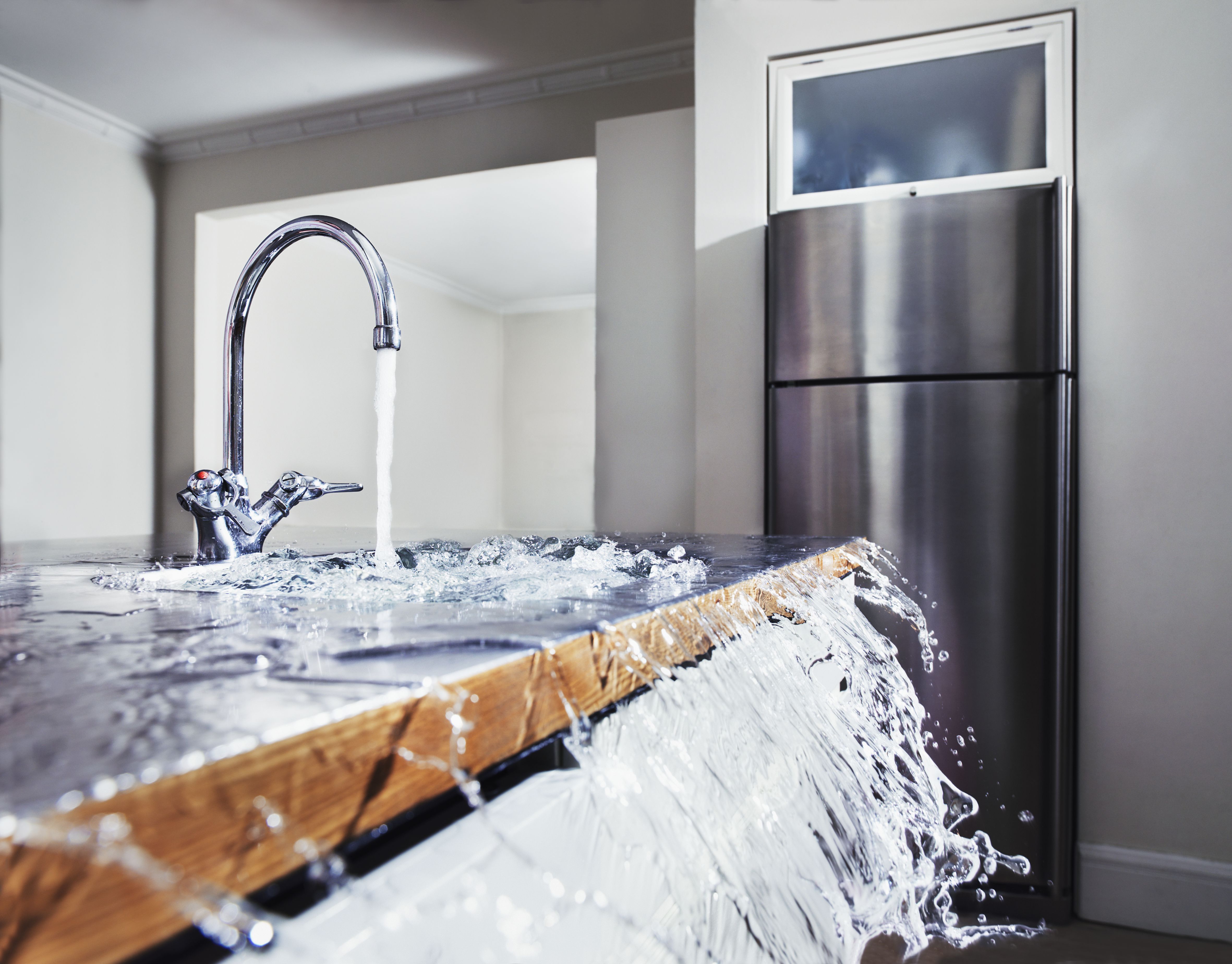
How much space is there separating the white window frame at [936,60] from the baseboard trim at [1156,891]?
161 cm

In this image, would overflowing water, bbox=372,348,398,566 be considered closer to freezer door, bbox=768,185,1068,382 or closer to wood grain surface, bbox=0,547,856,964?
wood grain surface, bbox=0,547,856,964

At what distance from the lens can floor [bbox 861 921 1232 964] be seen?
5.99 feet

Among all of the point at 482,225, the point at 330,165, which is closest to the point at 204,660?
the point at 330,165

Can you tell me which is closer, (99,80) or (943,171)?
(943,171)

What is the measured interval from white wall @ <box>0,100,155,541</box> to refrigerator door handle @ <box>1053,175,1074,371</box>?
12.7 ft

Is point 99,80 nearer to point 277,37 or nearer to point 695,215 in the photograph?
point 277,37

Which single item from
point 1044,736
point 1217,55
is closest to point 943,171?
point 1217,55

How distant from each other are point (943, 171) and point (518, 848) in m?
2.25

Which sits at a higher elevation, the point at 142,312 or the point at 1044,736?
the point at 142,312

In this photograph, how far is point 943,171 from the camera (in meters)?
2.21

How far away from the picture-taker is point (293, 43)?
3426mm

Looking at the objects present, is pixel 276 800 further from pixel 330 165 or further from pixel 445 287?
pixel 445 287

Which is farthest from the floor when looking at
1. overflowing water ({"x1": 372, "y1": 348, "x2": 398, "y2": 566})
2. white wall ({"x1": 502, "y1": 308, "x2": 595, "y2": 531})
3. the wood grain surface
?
white wall ({"x1": 502, "y1": 308, "x2": 595, "y2": 531})

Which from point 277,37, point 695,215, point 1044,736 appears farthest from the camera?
point 277,37
